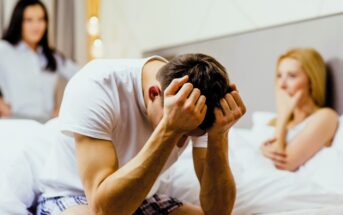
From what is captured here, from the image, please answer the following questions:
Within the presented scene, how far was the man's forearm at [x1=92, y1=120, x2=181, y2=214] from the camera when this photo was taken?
972 mm

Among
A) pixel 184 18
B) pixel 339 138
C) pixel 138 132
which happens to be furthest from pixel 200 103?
pixel 184 18

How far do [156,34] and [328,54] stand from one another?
1.48 m

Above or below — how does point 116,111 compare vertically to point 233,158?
above

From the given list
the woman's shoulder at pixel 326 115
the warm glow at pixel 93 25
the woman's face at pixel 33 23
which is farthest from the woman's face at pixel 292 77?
the warm glow at pixel 93 25

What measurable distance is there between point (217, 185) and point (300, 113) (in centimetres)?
66

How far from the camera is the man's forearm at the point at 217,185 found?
A: 114cm

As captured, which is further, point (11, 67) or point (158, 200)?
point (11, 67)

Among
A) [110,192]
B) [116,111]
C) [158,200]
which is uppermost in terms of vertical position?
[116,111]

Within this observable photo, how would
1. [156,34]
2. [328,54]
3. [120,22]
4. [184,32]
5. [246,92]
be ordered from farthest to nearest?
[120,22] < [156,34] < [184,32] < [246,92] < [328,54]

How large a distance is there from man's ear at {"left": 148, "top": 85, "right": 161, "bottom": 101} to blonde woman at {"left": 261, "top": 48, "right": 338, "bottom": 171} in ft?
2.32

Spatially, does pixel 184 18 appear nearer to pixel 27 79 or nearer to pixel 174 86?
pixel 27 79

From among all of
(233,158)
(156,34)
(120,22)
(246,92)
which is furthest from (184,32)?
(233,158)

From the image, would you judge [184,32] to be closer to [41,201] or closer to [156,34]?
[156,34]

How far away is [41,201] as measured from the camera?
1260 millimetres
